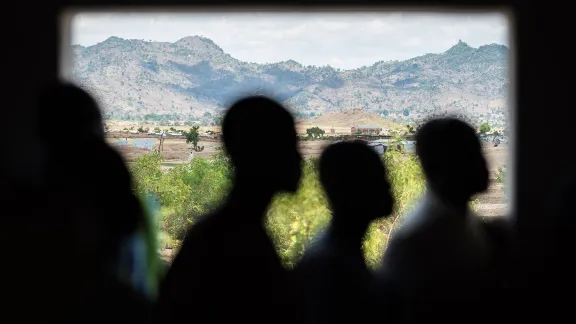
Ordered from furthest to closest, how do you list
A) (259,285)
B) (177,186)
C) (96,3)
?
(177,186), (96,3), (259,285)

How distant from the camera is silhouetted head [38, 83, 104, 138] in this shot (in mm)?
1090

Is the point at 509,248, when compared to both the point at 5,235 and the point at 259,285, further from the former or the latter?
the point at 5,235

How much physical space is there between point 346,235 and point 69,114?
0.62m

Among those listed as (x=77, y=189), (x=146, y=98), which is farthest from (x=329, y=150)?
(x=146, y=98)

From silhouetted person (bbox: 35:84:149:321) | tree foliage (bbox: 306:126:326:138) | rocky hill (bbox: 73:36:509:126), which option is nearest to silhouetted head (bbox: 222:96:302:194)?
silhouetted person (bbox: 35:84:149:321)

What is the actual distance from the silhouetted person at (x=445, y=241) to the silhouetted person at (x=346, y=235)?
10cm

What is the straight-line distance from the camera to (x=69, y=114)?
1.09 meters

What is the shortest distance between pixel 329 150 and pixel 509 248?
576mm

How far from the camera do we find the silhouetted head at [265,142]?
100 cm

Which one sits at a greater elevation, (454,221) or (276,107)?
(276,107)

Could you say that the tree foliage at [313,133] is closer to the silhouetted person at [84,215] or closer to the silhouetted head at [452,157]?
the silhouetted head at [452,157]

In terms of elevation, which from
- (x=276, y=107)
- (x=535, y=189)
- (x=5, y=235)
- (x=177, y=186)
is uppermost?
(x=276, y=107)

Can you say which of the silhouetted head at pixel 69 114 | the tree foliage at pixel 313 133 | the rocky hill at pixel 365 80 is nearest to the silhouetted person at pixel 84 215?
the silhouetted head at pixel 69 114

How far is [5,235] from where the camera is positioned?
1.18 metres
